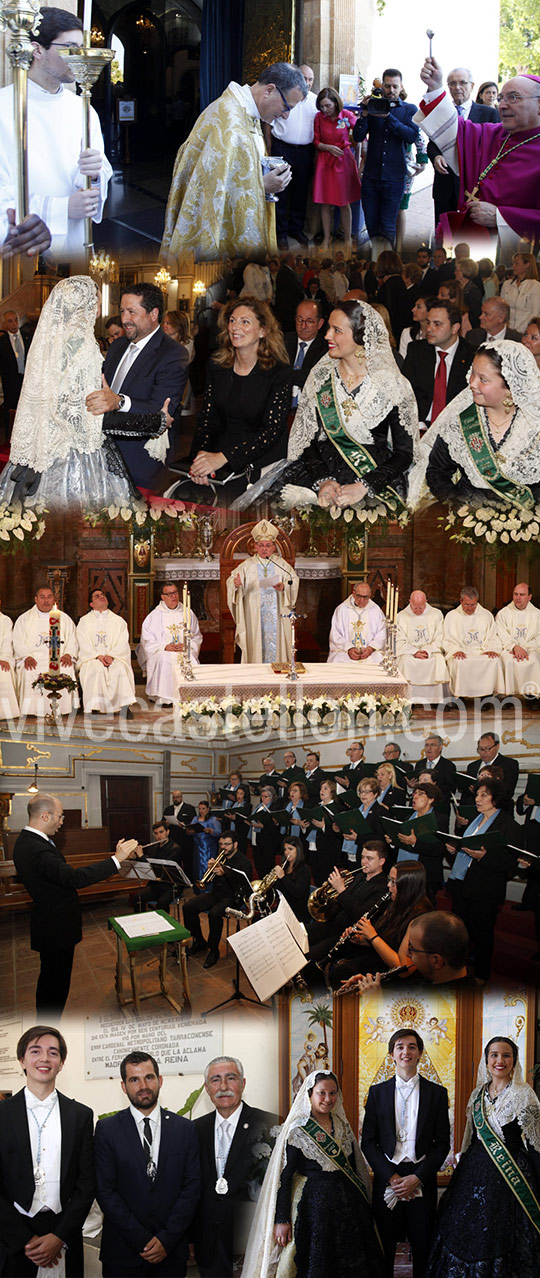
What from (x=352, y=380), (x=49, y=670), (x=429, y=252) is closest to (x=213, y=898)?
(x=49, y=670)

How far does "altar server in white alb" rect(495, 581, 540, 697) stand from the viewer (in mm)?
8836

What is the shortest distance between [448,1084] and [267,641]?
11.6 feet

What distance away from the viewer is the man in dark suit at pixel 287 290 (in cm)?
845

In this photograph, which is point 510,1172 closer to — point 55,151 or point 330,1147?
point 330,1147

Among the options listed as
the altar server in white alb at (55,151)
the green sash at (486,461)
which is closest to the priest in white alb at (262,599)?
the green sash at (486,461)

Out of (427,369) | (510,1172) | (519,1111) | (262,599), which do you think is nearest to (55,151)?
(427,369)

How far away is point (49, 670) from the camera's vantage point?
8.65 meters

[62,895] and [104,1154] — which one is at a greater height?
[62,895]

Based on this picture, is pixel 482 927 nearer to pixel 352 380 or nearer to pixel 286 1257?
pixel 286 1257

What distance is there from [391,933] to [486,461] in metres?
3.54

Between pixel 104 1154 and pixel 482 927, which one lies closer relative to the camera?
pixel 104 1154

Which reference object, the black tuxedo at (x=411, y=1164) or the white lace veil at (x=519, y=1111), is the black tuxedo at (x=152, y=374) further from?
the white lace veil at (x=519, y=1111)

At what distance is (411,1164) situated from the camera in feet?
25.6

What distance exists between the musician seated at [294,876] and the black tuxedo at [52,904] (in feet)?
3.97
